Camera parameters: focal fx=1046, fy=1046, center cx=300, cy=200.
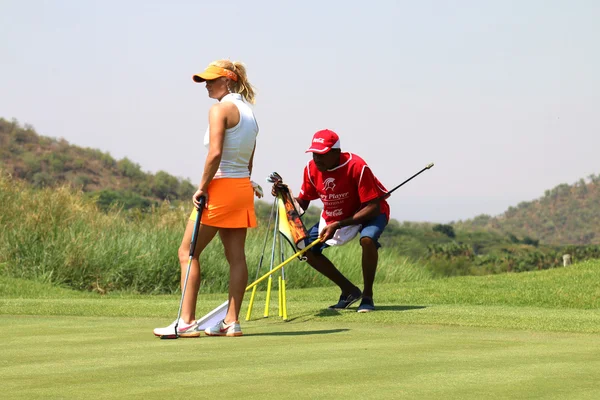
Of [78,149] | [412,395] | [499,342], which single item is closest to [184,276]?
[499,342]

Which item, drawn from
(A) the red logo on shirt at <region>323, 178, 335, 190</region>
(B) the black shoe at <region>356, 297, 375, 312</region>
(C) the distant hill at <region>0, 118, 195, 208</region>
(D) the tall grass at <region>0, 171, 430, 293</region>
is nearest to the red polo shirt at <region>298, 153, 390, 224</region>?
(A) the red logo on shirt at <region>323, 178, 335, 190</region>

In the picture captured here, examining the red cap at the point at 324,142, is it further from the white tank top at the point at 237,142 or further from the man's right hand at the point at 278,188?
the white tank top at the point at 237,142

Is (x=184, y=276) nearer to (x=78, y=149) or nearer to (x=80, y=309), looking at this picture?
(x=80, y=309)

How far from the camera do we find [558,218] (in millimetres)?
88375

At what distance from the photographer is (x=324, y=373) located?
5742 mm

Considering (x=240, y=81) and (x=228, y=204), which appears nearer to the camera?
(x=228, y=204)

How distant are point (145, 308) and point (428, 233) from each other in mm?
43802

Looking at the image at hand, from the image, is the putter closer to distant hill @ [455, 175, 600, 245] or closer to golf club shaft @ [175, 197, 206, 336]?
golf club shaft @ [175, 197, 206, 336]

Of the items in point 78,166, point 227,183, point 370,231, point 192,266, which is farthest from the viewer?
point 78,166

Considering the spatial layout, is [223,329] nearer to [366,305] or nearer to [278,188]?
[278,188]

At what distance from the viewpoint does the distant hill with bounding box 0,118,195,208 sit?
3012 inches

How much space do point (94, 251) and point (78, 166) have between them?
64.1m

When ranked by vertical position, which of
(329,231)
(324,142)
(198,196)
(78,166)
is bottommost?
(329,231)

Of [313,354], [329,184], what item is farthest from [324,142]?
[313,354]
